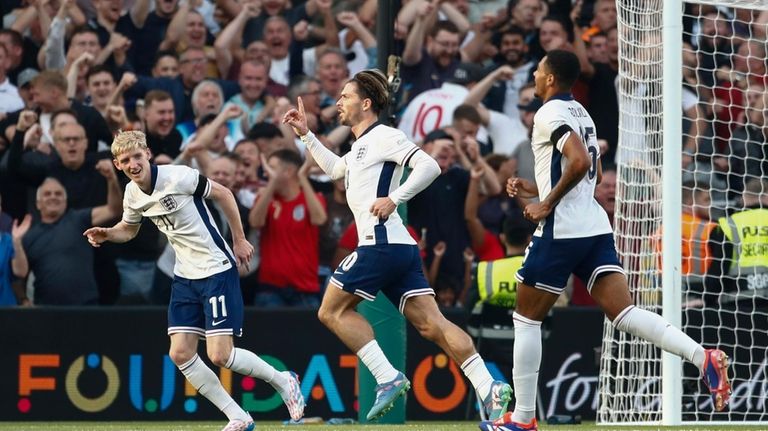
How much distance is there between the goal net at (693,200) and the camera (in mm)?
11398

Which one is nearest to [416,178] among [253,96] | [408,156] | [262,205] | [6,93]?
[408,156]

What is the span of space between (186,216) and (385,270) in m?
1.55

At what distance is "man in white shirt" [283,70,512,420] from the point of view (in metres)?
8.45

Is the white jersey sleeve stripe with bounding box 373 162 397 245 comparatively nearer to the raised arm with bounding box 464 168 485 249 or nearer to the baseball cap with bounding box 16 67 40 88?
the raised arm with bounding box 464 168 485 249

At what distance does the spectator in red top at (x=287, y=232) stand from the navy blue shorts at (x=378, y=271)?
453 cm

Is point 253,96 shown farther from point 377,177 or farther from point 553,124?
point 553,124

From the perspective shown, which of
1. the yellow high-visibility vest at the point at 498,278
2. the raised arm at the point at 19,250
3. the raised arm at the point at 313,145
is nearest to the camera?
the raised arm at the point at 313,145

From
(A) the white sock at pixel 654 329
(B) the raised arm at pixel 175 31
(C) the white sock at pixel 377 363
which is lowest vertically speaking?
(C) the white sock at pixel 377 363

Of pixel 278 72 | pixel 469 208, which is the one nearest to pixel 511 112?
pixel 469 208

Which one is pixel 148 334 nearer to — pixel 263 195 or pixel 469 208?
pixel 263 195

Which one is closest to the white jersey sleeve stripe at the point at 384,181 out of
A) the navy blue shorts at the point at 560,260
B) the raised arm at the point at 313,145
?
the raised arm at the point at 313,145

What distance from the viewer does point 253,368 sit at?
9242 mm

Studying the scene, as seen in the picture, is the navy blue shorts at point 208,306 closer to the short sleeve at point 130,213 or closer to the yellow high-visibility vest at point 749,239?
the short sleeve at point 130,213

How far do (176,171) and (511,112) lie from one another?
241 inches
